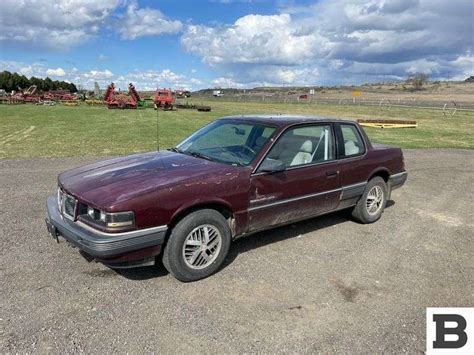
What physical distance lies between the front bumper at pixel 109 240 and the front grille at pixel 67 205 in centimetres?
10

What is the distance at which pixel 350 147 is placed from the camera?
18.4 feet

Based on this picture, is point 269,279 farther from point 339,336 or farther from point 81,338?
point 81,338

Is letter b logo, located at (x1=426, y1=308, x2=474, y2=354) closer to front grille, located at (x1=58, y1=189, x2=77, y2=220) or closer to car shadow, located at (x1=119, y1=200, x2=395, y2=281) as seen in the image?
car shadow, located at (x1=119, y1=200, x2=395, y2=281)

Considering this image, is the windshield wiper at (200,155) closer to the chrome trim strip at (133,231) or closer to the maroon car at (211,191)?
the maroon car at (211,191)

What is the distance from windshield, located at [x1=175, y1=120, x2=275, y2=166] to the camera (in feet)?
15.0

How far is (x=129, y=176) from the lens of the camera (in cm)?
396

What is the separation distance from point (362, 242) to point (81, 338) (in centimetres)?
351

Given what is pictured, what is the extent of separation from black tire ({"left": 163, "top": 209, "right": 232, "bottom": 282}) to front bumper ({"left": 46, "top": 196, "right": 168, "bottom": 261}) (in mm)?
126

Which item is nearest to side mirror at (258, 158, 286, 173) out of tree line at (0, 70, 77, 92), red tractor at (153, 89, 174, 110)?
red tractor at (153, 89, 174, 110)

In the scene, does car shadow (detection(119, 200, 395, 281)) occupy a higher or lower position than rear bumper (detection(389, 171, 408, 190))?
lower

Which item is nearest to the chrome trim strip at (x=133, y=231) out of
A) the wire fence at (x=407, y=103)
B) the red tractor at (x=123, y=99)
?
the red tractor at (x=123, y=99)

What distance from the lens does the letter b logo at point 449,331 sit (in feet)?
10.6

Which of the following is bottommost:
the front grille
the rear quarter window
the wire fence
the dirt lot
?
the dirt lot

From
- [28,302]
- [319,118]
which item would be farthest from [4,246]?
[319,118]
